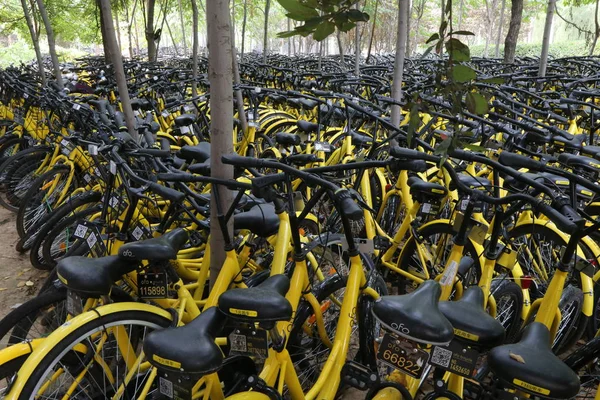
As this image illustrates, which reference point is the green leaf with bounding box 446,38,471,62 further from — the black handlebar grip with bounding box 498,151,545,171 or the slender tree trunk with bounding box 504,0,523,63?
the slender tree trunk with bounding box 504,0,523,63

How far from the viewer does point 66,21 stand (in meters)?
13.2

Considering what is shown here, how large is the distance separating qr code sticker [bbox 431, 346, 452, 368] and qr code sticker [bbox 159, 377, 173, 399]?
36.3 inches

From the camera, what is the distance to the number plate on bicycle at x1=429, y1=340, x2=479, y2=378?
168 centimetres

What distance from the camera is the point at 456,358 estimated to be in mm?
1699

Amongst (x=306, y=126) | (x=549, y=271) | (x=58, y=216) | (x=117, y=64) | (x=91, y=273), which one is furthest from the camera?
(x=306, y=126)

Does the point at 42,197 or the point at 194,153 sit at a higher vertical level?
the point at 194,153

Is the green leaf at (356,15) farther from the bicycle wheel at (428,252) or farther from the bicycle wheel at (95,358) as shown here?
the bicycle wheel at (428,252)

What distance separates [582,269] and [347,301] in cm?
106

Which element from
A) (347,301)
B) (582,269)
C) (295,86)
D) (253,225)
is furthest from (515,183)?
(295,86)

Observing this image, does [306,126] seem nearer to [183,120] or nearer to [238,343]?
[183,120]

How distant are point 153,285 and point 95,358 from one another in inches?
15.1

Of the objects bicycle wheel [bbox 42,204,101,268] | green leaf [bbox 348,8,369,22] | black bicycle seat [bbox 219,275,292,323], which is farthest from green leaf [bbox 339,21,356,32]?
bicycle wheel [bbox 42,204,101,268]

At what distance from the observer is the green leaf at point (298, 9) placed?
34.7 inches

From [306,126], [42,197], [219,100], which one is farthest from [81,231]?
[306,126]
